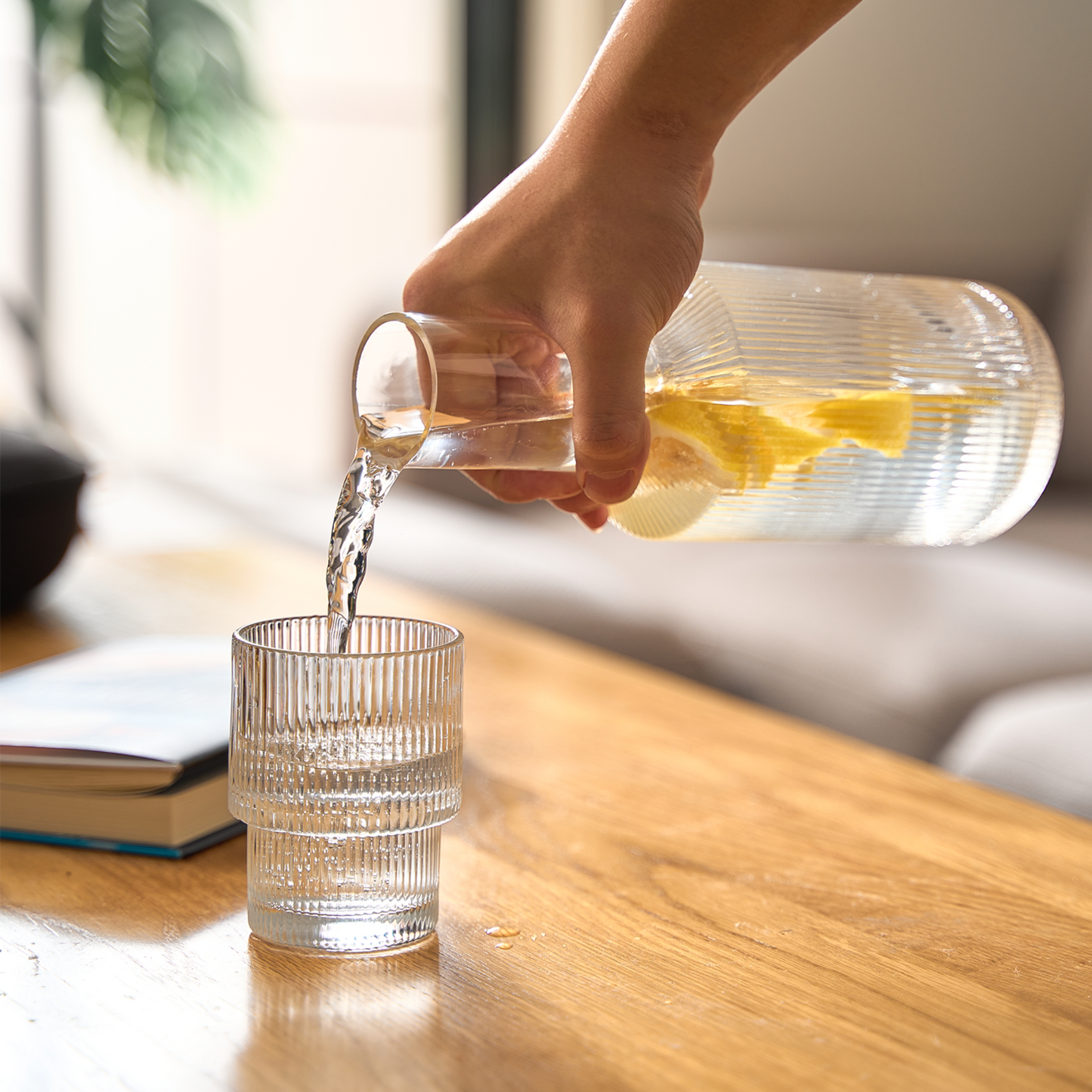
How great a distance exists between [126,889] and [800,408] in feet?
1.50

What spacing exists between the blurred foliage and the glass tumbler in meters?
2.60

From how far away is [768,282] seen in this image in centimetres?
82

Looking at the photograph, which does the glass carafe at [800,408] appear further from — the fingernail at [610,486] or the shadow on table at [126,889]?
the shadow on table at [126,889]

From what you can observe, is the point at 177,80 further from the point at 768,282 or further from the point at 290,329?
the point at 768,282

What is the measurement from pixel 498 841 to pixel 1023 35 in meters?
3.17

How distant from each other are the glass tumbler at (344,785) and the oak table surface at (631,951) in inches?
0.8

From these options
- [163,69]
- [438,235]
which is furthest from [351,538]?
[438,235]

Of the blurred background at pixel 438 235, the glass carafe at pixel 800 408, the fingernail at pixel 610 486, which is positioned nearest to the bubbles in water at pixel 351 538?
the glass carafe at pixel 800 408

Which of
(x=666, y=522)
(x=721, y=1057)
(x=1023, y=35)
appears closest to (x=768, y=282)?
(x=666, y=522)

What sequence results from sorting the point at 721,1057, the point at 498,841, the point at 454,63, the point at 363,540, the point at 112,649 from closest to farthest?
the point at 721,1057
the point at 363,540
the point at 498,841
the point at 112,649
the point at 454,63

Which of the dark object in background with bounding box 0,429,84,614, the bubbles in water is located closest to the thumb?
the bubbles in water

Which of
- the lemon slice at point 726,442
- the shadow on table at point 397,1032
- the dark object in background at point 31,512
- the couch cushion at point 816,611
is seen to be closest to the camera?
the shadow on table at point 397,1032

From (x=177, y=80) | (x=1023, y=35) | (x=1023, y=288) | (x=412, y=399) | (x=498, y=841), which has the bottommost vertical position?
(x=498, y=841)

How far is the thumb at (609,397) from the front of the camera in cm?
67
